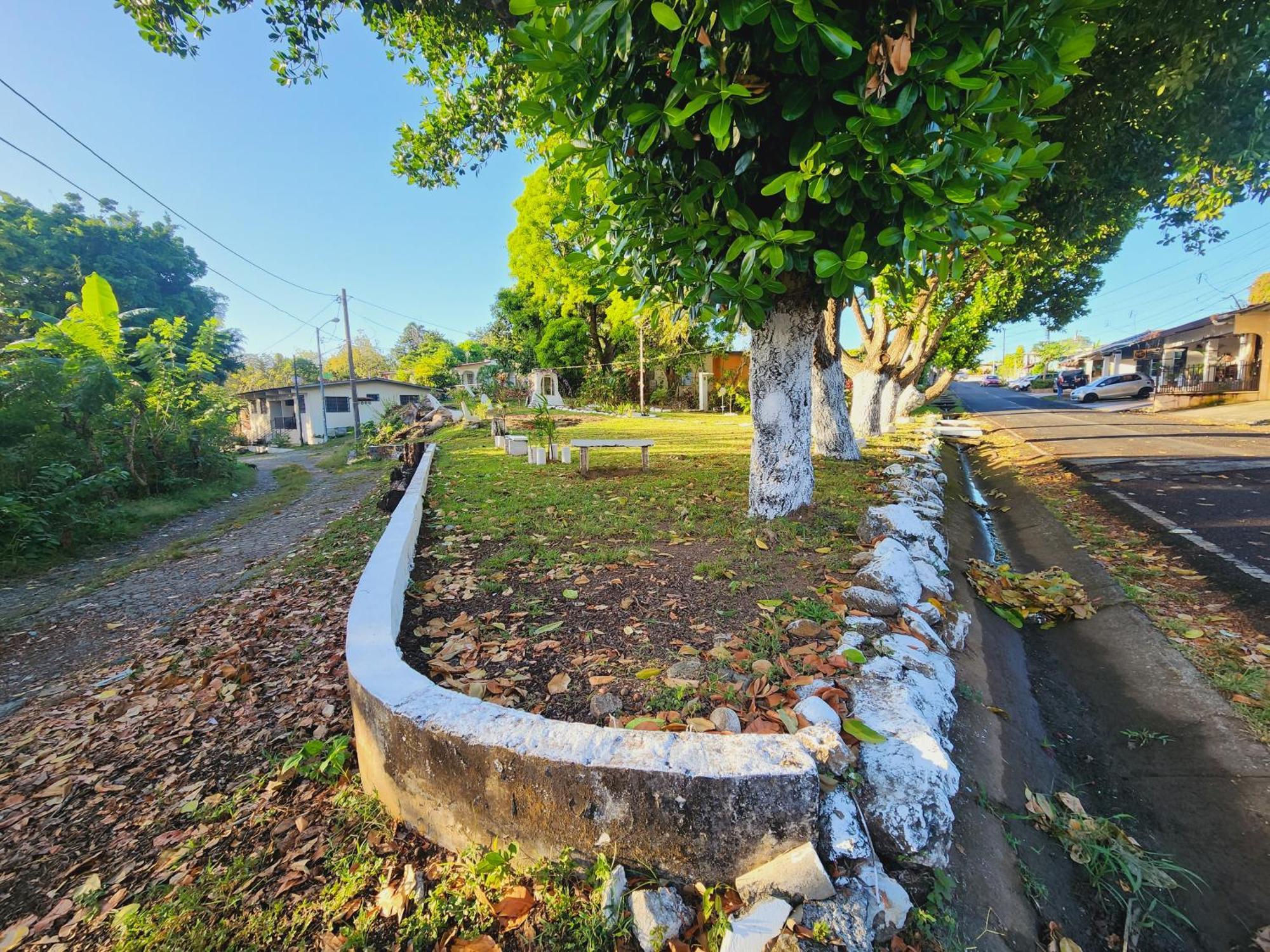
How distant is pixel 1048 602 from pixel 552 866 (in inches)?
160

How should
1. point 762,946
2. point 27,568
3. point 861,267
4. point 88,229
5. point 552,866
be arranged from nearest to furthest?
point 762,946 < point 552,866 < point 861,267 < point 27,568 < point 88,229

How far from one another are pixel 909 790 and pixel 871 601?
1261 mm

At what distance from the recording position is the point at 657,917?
1384mm

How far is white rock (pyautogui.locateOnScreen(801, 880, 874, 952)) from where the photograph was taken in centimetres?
133

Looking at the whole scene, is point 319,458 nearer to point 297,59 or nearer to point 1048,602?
point 297,59

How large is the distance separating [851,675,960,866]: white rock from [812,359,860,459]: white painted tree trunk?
713 centimetres

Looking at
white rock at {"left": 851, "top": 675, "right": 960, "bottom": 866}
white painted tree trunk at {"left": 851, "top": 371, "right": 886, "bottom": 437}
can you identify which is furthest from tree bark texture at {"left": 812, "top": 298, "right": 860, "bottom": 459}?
white rock at {"left": 851, "top": 675, "right": 960, "bottom": 866}

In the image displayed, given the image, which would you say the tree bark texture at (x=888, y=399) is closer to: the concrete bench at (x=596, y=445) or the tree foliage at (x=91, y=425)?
the concrete bench at (x=596, y=445)

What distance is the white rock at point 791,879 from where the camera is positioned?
1387 millimetres

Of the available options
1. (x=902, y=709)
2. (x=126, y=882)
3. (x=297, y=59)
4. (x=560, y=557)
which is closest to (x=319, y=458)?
(x=297, y=59)

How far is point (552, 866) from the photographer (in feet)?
5.03

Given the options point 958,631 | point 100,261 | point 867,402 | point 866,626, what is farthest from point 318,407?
point 958,631

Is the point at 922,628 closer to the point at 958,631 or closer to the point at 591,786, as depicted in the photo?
the point at 958,631

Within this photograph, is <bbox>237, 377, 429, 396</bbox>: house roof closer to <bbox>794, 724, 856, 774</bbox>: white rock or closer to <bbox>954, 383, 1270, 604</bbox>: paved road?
<bbox>954, 383, 1270, 604</bbox>: paved road
